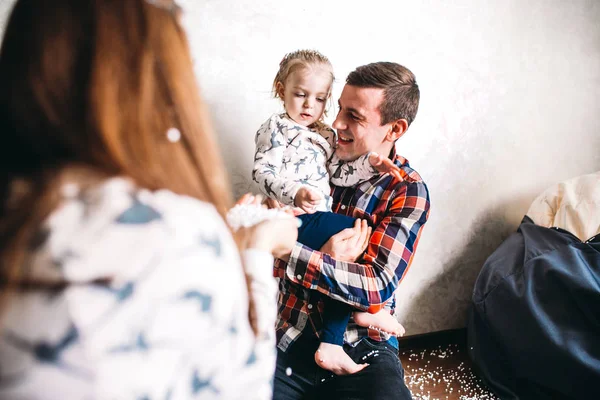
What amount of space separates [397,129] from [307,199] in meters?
0.48

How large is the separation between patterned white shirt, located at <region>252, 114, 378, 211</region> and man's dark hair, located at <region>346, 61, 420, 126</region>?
19cm

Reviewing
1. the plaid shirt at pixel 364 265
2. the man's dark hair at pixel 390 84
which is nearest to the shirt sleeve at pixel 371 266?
the plaid shirt at pixel 364 265

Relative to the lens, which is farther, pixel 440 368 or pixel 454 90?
pixel 440 368

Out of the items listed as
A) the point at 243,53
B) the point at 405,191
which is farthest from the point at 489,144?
the point at 243,53

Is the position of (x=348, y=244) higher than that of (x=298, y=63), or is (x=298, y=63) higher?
(x=298, y=63)

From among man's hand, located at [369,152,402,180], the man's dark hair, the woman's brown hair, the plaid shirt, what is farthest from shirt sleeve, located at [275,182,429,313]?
the woman's brown hair

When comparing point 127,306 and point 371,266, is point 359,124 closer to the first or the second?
point 371,266

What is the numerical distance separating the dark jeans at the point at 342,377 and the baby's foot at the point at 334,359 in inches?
1.4

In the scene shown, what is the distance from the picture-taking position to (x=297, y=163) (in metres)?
1.28

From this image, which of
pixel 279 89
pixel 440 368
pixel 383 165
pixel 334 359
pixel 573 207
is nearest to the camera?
pixel 334 359

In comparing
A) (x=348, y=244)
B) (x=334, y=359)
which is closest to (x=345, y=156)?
(x=348, y=244)

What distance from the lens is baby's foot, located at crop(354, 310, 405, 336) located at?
43.9 inches

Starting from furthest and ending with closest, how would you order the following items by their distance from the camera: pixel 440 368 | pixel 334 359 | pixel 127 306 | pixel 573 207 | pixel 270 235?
pixel 440 368 < pixel 573 207 < pixel 334 359 < pixel 270 235 < pixel 127 306

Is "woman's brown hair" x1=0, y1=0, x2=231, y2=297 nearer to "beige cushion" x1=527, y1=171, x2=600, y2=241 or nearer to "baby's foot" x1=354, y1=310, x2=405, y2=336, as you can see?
"baby's foot" x1=354, y1=310, x2=405, y2=336
